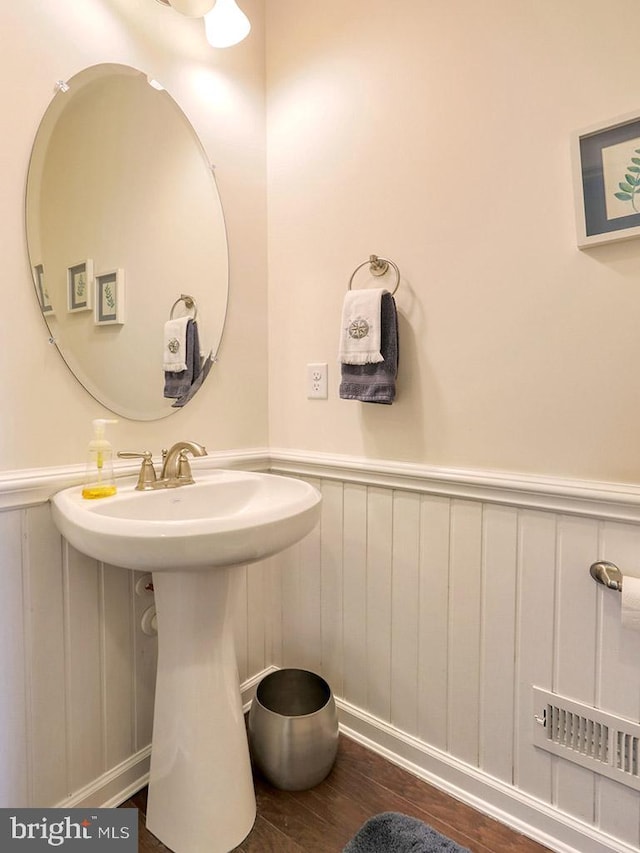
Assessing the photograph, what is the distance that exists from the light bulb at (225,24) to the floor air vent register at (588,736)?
1.90m

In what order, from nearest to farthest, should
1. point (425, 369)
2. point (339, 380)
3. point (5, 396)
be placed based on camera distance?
point (5, 396), point (425, 369), point (339, 380)

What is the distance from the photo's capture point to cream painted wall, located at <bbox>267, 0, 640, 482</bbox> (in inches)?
38.5

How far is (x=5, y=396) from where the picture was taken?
98 cm

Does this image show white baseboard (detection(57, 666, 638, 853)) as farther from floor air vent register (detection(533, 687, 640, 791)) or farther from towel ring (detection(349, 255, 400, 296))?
towel ring (detection(349, 255, 400, 296))

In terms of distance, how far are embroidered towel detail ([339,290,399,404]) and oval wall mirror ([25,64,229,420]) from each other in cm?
51

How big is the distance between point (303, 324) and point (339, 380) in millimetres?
241

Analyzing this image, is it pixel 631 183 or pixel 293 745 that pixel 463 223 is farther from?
pixel 293 745

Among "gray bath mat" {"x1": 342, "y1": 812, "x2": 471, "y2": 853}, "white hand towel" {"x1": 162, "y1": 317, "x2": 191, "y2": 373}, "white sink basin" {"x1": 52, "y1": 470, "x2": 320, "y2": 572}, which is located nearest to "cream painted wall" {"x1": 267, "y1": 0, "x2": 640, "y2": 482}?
"white hand towel" {"x1": 162, "y1": 317, "x2": 191, "y2": 373}

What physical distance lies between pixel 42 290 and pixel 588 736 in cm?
158

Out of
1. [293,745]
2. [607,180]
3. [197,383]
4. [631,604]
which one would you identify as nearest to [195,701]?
[293,745]

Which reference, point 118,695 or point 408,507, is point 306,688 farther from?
point 408,507

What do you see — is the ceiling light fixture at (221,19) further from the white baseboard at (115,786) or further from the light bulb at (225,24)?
the white baseboard at (115,786)

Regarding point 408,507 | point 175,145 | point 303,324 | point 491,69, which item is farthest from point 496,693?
point 175,145

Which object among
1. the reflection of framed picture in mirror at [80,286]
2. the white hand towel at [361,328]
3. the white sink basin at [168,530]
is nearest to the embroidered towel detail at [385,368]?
the white hand towel at [361,328]
